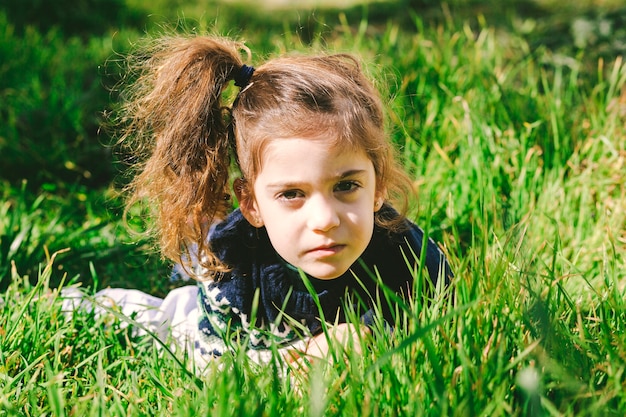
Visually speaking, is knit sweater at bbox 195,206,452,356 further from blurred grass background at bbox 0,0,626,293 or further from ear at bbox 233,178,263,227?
blurred grass background at bbox 0,0,626,293

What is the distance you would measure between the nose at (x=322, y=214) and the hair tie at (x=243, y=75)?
0.51 meters

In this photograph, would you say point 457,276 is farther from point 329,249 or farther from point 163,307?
point 163,307

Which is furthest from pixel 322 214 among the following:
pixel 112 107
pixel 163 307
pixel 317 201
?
pixel 112 107

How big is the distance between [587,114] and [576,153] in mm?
291

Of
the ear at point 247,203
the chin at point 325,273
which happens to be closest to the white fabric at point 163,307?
the ear at point 247,203

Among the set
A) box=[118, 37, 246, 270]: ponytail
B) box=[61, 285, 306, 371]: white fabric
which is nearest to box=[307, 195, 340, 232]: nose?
box=[118, 37, 246, 270]: ponytail

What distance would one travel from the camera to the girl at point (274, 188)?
5.95 feet

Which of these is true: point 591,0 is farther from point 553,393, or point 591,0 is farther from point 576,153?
point 553,393

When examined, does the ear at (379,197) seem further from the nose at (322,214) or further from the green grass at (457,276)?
the nose at (322,214)

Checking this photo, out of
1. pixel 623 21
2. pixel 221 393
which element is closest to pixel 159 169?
pixel 221 393

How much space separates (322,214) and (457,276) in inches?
16.2

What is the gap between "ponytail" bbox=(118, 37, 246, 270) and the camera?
2.03 m

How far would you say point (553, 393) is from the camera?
139cm

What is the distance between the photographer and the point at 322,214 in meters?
1.76
